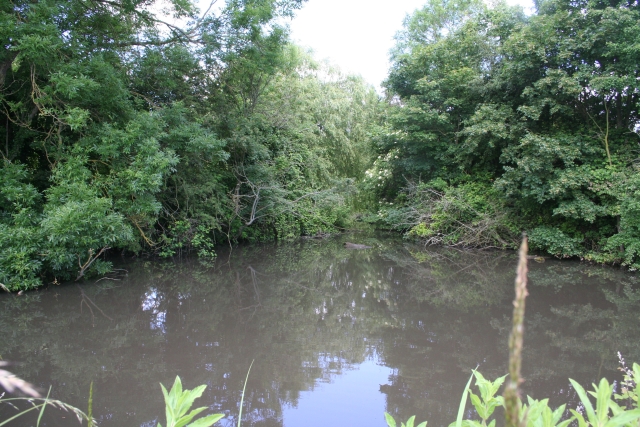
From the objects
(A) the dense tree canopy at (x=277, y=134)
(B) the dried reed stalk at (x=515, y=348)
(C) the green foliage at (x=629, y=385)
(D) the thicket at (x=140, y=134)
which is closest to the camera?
(B) the dried reed stalk at (x=515, y=348)

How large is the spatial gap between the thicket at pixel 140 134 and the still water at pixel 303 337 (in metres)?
1.23

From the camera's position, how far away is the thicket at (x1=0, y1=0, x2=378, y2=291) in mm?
6949

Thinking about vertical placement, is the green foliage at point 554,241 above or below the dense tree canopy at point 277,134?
below

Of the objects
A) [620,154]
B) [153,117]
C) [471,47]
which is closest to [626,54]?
[620,154]

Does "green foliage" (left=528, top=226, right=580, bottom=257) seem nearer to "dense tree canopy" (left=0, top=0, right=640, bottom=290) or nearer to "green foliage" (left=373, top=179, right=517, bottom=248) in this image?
"dense tree canopy" (left=0, top=0, right=640, bottom=290)

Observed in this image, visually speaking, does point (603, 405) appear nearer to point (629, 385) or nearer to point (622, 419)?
point (622, 419)

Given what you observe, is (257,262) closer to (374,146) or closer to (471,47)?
(374,146)

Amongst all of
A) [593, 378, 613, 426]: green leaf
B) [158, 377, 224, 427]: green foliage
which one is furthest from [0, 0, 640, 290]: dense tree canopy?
[593, 378, 613, 426]: green leaf

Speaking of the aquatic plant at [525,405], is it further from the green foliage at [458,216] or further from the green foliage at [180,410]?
the green foliage at [458,216]

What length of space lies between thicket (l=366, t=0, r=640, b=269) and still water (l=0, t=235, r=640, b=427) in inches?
75.6

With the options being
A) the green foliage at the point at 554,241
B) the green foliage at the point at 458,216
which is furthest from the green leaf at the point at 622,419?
the green foliage at the point at 458,216

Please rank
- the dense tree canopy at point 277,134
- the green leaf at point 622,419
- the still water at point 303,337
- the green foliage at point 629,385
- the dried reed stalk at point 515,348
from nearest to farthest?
the dried reed stalk at point 515,348, the green leaf at point 622,419, the green foliage at point 629,385, the still water at point 303,337, the dense tree canopy at point 277,134

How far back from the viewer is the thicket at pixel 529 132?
32.4ft

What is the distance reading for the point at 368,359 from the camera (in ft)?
15.5
